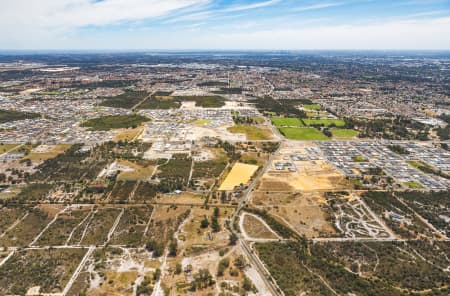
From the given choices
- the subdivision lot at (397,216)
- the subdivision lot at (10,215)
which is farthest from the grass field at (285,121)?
the subdivision lot at (10,215)

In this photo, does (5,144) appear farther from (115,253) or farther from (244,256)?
(244,256)

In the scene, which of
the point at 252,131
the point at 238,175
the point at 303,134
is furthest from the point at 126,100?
the point at 238,175

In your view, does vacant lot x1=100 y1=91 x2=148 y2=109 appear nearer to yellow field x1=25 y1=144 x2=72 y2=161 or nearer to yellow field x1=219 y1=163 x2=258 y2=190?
yellow field x1=25 y1=144 x2=72 y2=161

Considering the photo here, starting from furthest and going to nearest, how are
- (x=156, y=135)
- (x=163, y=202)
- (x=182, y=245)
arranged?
1. (x=156, y=135)
2. (x=163, y=202)
3. (x=182, y=245)

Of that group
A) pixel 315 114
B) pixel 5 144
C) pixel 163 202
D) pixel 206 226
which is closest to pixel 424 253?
pixel 206 226

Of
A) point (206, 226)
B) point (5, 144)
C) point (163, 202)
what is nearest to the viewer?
point (206, 226)

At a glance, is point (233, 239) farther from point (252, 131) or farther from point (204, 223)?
point (252, 131)
